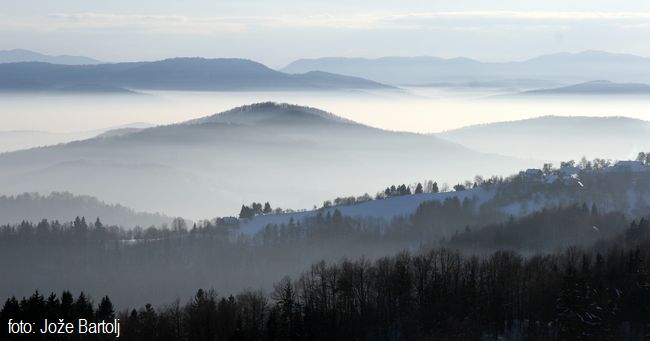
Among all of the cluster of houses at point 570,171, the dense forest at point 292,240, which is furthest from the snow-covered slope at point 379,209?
the cluster of houses at point 570,171

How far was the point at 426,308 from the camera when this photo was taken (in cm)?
8906

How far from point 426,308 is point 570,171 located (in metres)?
92.5

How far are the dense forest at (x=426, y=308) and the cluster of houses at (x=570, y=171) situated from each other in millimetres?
72656

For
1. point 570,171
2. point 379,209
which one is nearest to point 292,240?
point 379,209

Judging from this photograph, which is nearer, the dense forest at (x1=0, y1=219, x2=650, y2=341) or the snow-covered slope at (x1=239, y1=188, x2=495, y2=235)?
the dense forest at (x1=0, y1=219, x2=650, y2=341)

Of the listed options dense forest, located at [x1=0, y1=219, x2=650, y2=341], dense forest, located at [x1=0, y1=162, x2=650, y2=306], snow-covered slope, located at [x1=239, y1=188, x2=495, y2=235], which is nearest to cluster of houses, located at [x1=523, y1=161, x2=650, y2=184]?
dense forest, located at [x1=0, y1=162, x2=650, y2=306]

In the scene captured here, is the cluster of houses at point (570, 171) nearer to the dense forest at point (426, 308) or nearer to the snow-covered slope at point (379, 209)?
the snow-covered slope at point (379, 209)

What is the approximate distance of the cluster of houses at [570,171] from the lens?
16850 cm

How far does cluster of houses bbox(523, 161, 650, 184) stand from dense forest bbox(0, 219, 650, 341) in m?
72.7

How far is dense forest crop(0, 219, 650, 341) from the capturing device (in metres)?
80.9

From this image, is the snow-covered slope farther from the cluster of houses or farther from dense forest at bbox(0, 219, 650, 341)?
dense forest at bbox(0, 219, 650, 341)

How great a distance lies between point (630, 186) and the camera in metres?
161

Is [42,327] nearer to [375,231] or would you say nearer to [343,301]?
[343,301]

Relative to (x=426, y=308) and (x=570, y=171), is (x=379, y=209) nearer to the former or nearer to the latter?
(x=570, y=171)
